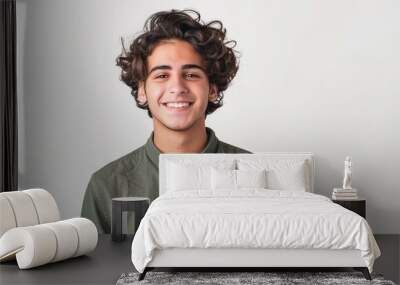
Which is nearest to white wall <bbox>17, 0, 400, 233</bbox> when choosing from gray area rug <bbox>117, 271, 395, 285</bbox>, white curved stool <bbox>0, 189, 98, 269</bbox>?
white curved stool <bbox>0, 189, 98, 269</bbox>

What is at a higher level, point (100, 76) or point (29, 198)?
point (100, 76)

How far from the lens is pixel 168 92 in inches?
276

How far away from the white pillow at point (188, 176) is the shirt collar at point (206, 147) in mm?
460

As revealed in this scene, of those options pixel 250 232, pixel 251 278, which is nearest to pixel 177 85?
pixel 250 232

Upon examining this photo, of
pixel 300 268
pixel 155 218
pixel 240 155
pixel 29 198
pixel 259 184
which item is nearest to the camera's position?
pixel 155 218

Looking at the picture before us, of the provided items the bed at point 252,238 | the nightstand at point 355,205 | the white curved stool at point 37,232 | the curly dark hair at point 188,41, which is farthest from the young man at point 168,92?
the bed at point 252,238

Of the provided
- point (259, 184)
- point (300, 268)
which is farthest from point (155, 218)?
point (259, 184)

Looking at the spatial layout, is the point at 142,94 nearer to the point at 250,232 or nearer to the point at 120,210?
the point at 120,210

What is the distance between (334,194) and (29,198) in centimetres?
308

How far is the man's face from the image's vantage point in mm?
7004

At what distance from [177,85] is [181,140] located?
0.59 metres

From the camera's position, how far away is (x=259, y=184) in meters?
6.45

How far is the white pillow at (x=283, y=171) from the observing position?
6.54 metres

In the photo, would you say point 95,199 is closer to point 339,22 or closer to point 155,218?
point 155,218
